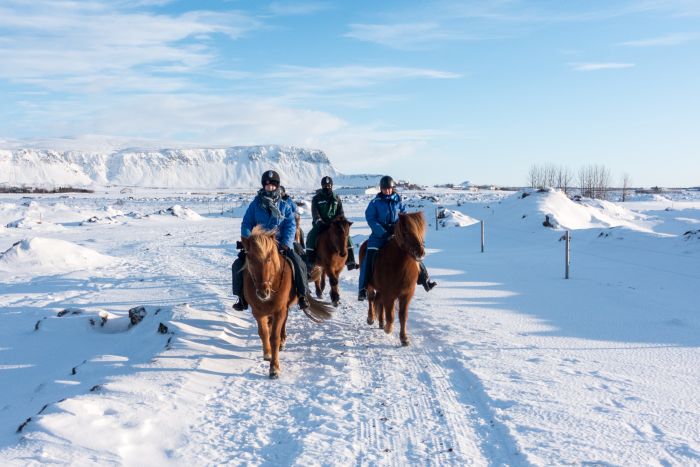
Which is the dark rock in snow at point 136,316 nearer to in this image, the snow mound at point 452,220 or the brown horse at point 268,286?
the brown horse at point 268,286

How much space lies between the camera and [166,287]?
12.7 meters

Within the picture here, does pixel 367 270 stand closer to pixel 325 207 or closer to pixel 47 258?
pixel 325 207

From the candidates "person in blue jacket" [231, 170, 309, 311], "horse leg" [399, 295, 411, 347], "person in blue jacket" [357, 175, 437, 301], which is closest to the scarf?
"person in blue jacket" [231, 170, 309, 311]

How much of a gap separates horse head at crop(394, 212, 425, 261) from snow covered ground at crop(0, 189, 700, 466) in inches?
59.2

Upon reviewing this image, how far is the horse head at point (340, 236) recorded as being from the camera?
9.84 m

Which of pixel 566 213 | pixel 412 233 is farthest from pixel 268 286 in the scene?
pixel 566 213

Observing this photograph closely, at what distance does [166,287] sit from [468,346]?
27.5 ft

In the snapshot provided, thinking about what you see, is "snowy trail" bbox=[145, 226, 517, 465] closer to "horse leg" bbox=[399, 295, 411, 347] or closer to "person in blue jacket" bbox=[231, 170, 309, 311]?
"horse leg" bbox=[399, 295, 411, 347]

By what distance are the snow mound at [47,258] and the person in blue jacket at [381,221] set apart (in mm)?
12126

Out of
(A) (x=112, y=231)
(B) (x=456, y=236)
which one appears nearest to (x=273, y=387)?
(B) (x=456, y=236)

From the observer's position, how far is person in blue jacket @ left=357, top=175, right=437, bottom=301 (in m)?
8.15

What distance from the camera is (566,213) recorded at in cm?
2956

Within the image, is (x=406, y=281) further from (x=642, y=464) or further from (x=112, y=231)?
(x=112, y=231)

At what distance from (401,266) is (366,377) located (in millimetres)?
1939
